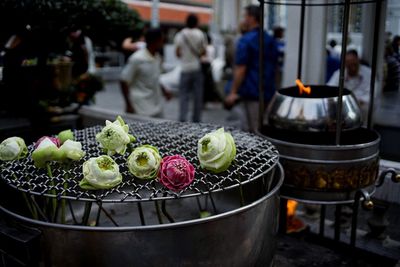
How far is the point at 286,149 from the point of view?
2373mm

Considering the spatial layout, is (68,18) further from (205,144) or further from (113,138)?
(205,144)

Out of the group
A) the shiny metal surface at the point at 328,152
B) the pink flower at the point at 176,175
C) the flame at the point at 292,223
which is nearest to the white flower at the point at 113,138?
the pink flower at the point at 176,175

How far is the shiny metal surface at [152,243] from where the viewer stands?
58.2 inches

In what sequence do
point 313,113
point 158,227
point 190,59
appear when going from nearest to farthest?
1. point 158,227
2. point 313,113
3. point 190,59

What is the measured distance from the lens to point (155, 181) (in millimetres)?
1679

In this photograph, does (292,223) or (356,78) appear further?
(356,78)

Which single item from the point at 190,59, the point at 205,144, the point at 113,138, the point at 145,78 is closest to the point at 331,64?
the point at 190,59

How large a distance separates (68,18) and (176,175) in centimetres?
194

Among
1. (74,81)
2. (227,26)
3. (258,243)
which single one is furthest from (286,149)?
(227,26)

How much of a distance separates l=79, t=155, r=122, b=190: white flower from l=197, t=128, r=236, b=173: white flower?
341 mm

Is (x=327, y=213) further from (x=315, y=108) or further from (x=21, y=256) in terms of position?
(x=21, y=256)

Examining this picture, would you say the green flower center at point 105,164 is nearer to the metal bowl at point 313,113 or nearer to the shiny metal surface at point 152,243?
the shiny metal surface at point 152,243

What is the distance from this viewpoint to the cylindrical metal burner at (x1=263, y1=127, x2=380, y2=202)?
7.37 feet

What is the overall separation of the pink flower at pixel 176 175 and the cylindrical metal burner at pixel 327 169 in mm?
957
